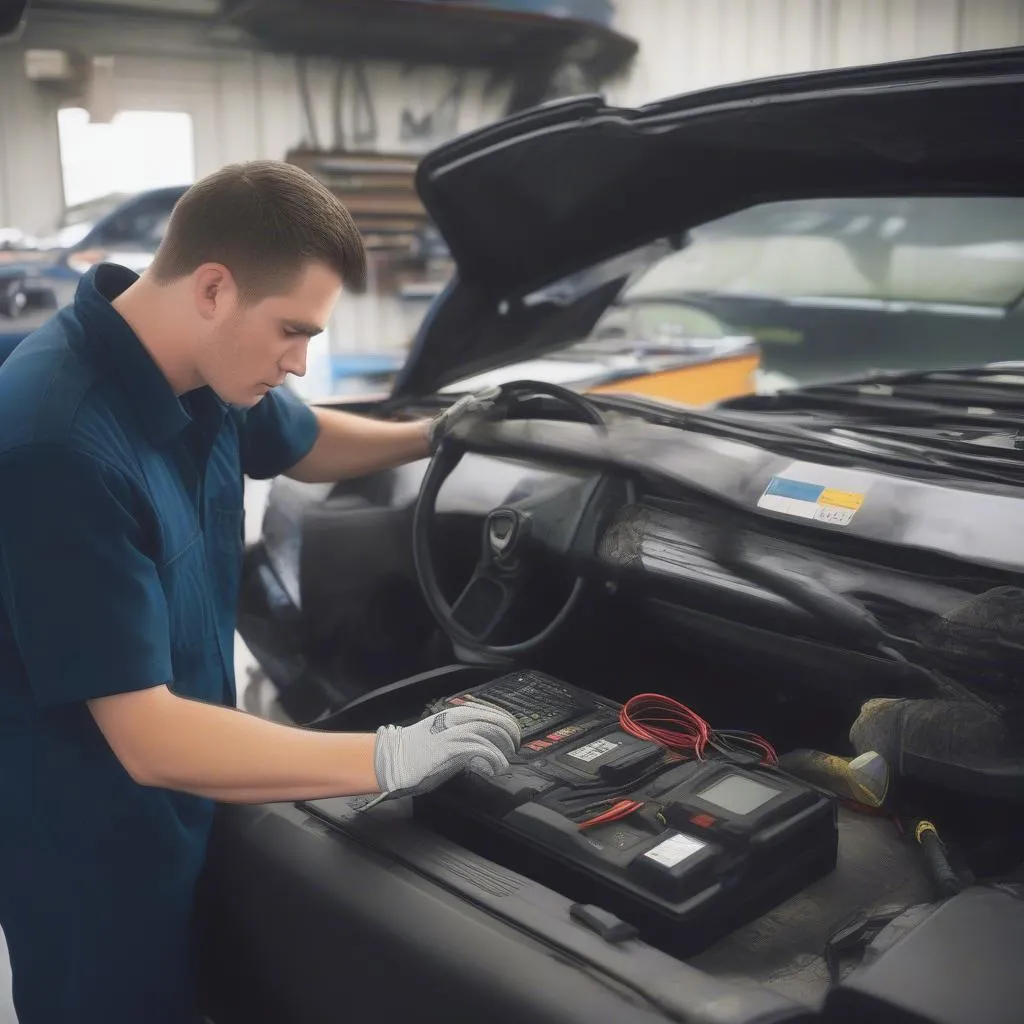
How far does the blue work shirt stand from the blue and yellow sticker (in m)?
0.68

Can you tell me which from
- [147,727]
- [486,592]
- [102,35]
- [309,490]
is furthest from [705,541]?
[102,35]

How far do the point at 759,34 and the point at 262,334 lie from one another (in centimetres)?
482

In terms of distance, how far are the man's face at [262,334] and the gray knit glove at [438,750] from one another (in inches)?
16.6

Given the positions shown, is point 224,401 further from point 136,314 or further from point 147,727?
point 147,727

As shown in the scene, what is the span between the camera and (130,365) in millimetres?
1158

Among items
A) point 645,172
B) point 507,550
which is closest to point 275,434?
point 507,550

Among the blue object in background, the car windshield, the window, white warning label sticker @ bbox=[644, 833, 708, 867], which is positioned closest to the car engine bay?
white warning label sticker @ bbox=[644, 833, 708, 867]

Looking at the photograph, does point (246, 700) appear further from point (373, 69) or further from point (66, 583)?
point (373, 69)

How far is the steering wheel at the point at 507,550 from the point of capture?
1438 mm

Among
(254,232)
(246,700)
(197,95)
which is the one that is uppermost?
(197,95)

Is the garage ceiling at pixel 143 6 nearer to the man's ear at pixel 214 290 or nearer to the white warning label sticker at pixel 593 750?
the man's ear at pixel 214 290

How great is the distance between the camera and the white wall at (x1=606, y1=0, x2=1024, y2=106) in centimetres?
509

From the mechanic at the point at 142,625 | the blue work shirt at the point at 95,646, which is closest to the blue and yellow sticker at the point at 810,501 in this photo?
the mechanic at the point at 142,625

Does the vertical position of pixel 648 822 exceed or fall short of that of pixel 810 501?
it falls short
